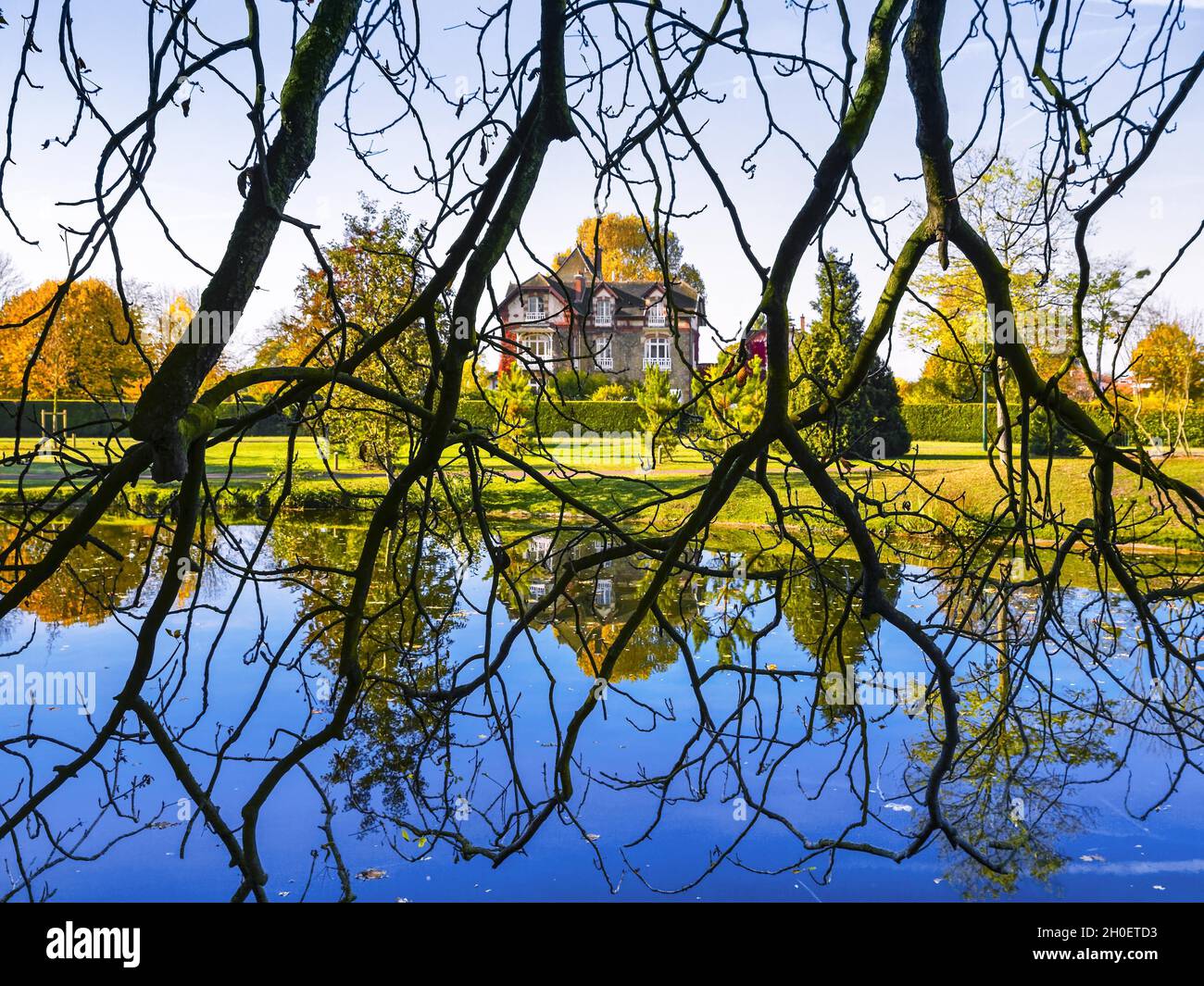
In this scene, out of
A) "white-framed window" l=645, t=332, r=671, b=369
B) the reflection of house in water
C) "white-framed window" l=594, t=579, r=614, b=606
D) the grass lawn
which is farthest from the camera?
"white-framed window" l=645, t=332, r=671, b=369

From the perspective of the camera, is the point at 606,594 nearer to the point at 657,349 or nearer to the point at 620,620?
the point at 620,620

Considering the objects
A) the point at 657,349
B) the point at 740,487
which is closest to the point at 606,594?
the point at 740,487

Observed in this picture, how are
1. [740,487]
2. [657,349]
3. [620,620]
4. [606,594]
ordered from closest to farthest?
[620,620]
[606,594]
[740,487]
[657,349]

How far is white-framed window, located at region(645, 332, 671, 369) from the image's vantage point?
2880cm

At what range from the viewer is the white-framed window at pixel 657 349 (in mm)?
28797

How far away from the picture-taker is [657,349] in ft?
97.1

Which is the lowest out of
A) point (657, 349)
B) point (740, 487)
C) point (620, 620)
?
point (620, 620)

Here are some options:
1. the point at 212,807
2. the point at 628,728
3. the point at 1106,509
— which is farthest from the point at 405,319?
the point at 628,728

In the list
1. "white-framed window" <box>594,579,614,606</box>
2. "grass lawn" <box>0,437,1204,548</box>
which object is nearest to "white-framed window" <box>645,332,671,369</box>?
"grass lawn" <box>0,437,1204,548</box>

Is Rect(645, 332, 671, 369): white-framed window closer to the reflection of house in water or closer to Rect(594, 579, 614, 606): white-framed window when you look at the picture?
Rect(594, 579, 614, 606): white-framed window

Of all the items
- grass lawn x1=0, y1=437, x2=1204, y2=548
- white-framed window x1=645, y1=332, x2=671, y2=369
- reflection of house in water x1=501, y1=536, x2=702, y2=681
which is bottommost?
reflection of house in water x1=501, y1=536, x2=702, y2=681

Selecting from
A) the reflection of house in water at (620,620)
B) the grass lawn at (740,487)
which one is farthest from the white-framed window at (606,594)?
the grass lawn at (740,487)

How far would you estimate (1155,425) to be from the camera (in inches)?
693

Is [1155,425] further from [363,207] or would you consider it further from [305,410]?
[305,410]
